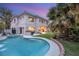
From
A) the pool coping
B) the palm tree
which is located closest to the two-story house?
the palm tree

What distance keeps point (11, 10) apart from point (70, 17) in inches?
23.2

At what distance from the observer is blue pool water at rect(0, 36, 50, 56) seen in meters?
1.73

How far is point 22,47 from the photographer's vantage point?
175cm

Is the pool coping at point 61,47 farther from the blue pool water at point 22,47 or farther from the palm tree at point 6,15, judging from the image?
the palm tree at point 6,15

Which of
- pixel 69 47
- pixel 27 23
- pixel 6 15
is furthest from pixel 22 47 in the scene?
pixel 69 47

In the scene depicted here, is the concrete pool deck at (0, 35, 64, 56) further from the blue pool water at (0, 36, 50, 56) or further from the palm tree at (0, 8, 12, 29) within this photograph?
the palm tree at (0, 8, 12, 29)

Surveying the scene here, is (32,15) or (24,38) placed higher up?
(32,15)

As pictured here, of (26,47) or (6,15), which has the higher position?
(6,15)

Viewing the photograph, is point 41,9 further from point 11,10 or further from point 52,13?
point 11,10

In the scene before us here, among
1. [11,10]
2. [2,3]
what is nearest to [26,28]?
[11,10]

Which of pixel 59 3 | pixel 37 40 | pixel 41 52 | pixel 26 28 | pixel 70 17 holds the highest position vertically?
pixel 59 3

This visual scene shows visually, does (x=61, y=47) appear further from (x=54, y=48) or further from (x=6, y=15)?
(x=6, y=15)

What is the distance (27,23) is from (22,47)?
0.24 m

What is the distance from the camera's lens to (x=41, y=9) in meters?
1.75
